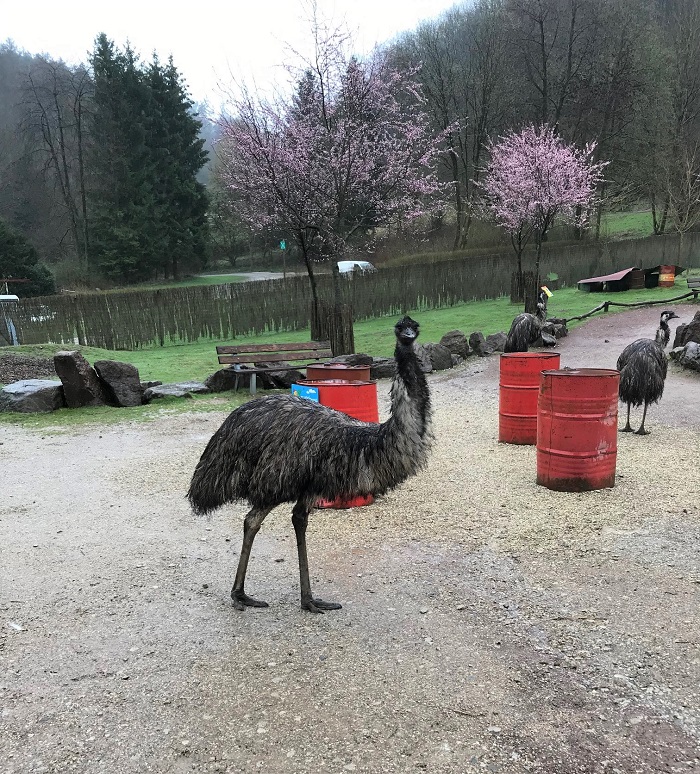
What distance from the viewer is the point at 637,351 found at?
773 centimetres

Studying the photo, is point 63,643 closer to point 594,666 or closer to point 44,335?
point 594,666

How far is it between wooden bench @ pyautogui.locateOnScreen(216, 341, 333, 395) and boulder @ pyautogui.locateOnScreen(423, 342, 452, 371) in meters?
2.07

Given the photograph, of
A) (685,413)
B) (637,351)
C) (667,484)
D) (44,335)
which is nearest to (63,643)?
(667,484)

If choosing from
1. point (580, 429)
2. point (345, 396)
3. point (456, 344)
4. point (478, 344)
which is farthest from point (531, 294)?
point (345, 396)

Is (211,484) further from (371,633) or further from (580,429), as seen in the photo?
(580,429)

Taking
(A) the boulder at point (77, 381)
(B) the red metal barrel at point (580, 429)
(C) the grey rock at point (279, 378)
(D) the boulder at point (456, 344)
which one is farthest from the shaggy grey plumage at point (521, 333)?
(A) the boulder at point (77, 381)

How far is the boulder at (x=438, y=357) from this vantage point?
13484 mm

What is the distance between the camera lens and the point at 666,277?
2564cm

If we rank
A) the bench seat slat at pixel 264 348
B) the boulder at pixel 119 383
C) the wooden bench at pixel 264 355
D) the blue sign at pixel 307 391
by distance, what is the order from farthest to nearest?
the bench seat slat at pixel 264 348, the wooden bench at pixel 264 355, the boulder at pixel 119 383, the blue sign at pixel 307 391

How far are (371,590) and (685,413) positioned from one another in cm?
649

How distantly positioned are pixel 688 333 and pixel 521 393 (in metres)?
7.14

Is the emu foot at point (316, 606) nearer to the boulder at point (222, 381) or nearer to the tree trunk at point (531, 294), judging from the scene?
the boulder at point (222, 381)

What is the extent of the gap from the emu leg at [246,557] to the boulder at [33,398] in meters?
7.57

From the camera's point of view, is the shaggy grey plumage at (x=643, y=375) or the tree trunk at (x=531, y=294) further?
the tree trunk at (x=531, y=294)
